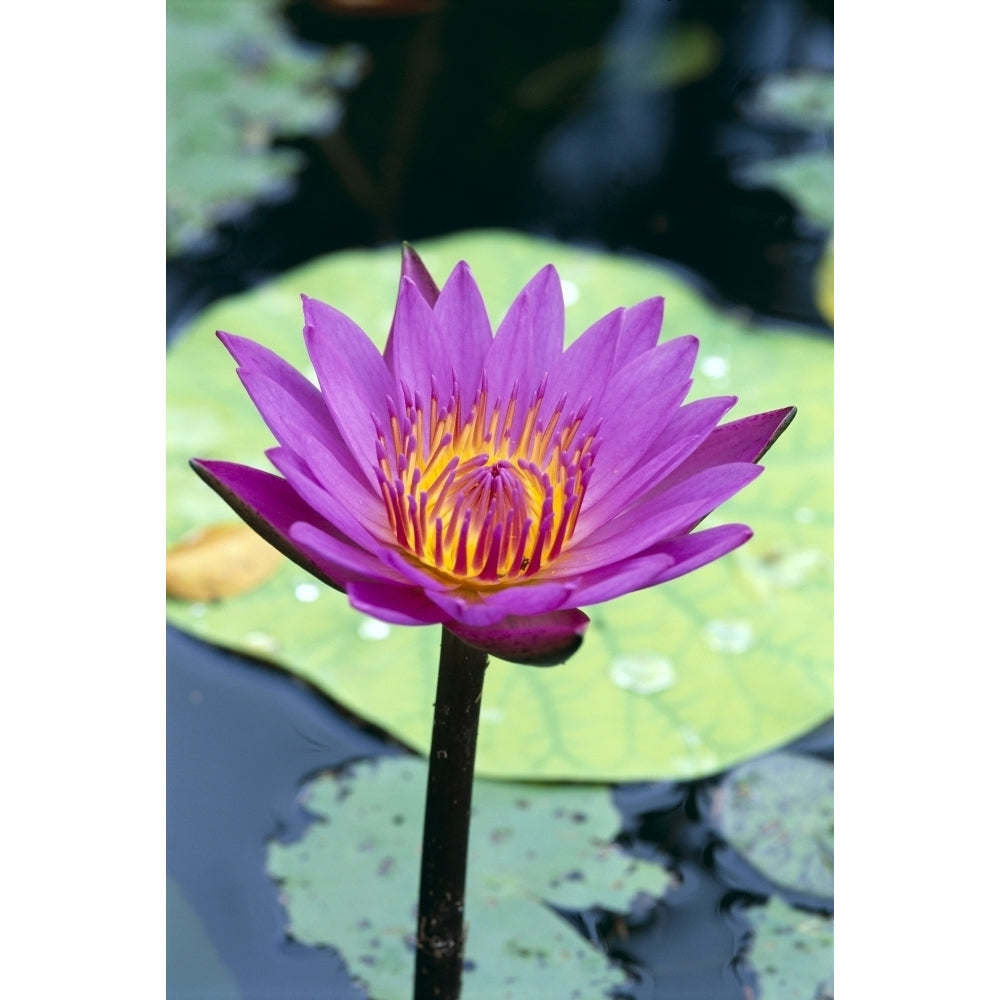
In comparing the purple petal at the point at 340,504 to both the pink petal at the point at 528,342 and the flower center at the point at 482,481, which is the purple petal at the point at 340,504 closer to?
the flower center at the point at 482,481

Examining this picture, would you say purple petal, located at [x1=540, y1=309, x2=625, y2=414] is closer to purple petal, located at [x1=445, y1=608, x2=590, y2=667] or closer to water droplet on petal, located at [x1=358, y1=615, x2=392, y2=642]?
purple petal, located at [x1=445, y1=608, x2=590, y2=667]

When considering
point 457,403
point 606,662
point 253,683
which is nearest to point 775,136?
point 606,662

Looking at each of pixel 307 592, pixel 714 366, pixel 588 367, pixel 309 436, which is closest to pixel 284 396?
pixel 309 436

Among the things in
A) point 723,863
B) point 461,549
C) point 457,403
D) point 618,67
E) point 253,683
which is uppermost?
point 618,67

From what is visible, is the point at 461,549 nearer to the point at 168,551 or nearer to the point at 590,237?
the point at 168,551

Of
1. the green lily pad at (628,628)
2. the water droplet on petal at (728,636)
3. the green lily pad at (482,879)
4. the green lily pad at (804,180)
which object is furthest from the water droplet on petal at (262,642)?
the green lily pad at (804,180)

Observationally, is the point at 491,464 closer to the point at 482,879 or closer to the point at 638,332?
the point at 638,332

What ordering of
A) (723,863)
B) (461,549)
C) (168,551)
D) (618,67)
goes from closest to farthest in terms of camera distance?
1. (461,549)
2. (723,863)
3. (168,551)
4. (618,67)
